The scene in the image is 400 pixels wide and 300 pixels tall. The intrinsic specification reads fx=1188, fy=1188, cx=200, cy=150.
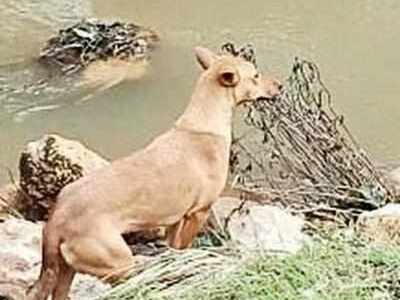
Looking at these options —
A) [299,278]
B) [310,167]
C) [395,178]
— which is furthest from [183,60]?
[299,278]

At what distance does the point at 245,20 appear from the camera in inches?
342

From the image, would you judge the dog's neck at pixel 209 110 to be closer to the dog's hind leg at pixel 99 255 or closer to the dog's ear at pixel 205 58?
the dog's ear at pixel 205 58

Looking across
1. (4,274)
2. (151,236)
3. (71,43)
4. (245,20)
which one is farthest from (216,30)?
(4,274)

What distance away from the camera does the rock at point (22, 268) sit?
160 inches

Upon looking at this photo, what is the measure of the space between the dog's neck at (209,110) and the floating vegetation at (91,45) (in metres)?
3.40

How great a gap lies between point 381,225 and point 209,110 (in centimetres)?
77

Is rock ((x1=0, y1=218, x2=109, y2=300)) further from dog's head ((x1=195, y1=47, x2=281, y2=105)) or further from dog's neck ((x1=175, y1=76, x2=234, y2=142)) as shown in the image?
dog's head ((x1=195, y1=47, x2=281, y2=105))

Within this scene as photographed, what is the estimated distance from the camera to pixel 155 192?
405 centimetres

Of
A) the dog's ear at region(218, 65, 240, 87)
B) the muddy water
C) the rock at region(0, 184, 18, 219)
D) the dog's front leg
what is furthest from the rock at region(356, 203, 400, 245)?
the muddy water

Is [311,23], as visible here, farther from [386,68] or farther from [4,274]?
[4,274]

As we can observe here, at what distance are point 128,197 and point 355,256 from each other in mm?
876

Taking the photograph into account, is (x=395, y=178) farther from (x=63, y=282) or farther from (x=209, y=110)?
(x=63, y=282)

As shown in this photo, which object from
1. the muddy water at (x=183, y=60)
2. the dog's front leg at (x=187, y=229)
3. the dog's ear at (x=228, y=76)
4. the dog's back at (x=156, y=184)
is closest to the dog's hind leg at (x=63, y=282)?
the dog's back at (x=156, y=184)

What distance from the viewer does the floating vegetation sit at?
784 centimetres
